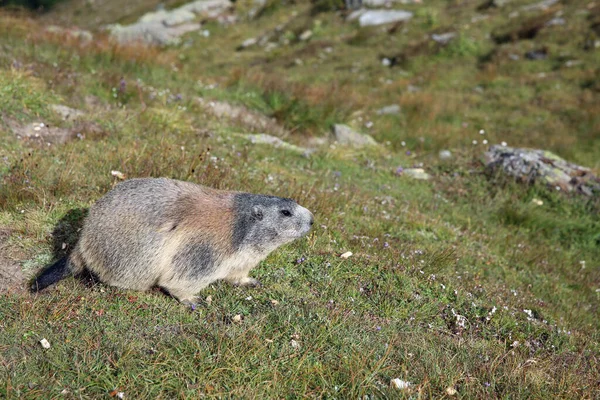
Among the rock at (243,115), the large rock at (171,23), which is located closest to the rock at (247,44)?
the large rock at (171,23)

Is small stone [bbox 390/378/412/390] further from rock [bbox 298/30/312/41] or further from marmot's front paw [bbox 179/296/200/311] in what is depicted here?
rock [bbox 298/30/312/41]

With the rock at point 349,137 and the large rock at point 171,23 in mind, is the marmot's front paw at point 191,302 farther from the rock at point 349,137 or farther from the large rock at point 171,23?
the large rock at point 171,23

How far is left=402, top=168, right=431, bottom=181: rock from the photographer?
11062 millimetres

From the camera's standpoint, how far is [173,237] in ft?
16.1

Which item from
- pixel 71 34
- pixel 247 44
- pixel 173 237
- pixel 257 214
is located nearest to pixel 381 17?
pixel 247 44

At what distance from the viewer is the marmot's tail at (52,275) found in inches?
189

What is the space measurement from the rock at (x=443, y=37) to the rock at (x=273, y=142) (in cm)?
1344

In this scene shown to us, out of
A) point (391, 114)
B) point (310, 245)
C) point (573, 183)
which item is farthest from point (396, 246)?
point (391, 114)

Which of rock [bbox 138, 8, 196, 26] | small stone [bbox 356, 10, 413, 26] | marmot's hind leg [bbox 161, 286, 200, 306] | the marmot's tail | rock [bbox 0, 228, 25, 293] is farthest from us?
rock [bbox 138, 8, 196, 26]

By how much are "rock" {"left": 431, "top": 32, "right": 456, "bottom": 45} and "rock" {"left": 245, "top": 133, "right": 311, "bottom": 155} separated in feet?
44.1

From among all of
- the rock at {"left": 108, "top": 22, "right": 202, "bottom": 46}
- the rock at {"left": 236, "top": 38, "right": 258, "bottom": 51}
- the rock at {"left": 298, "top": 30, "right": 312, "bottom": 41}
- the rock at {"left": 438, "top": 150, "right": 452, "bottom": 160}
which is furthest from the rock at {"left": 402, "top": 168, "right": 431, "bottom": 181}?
the rock at {"left": 108, "top": 22, "right": 202, "bottom": 46}

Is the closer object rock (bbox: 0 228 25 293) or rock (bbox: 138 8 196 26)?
rock (bbox: 0 228 25 293)

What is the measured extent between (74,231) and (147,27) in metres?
28.3

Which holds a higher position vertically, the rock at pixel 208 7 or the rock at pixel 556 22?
the rock at pixel 208 7
